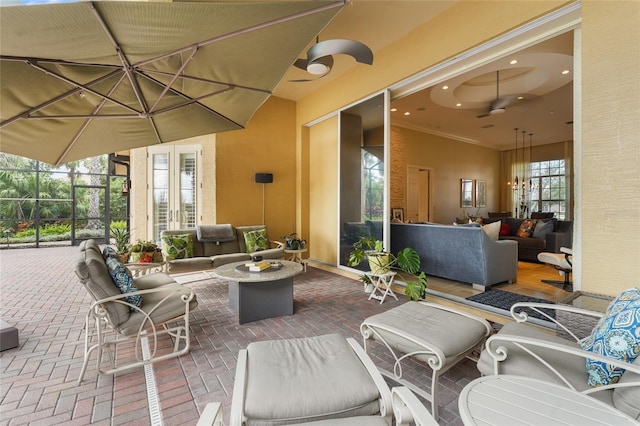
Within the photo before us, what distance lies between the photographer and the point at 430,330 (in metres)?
2.00

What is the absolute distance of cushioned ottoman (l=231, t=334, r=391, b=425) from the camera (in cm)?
121

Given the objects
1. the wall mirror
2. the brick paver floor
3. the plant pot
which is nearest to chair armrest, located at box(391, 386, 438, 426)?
the brick paver floor

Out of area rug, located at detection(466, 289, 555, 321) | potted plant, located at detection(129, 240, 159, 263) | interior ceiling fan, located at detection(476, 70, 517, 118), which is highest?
interior ceiling fan, located at detection(476, 70, 517, 118)

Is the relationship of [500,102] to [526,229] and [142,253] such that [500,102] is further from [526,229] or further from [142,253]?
[142,253]

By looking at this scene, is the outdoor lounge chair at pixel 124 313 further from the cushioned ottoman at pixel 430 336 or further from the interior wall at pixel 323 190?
the interior wall at pixel 323 190

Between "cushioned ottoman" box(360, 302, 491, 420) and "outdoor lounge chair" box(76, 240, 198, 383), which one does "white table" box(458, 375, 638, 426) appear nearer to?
Result: "cushioned ottoman" box(360, 302, 491, 420)

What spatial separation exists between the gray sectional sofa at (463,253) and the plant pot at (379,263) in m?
1.24

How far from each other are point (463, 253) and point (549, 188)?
28.4 ft

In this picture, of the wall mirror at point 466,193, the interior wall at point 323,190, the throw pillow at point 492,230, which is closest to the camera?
the throw pillow at point 492,230

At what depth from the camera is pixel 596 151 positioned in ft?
7.76

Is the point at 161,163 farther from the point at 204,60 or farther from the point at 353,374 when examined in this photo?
the point at 353,374

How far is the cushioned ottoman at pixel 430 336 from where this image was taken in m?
1.77

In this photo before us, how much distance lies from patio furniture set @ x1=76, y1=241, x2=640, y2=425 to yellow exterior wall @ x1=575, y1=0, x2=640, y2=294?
739 mm

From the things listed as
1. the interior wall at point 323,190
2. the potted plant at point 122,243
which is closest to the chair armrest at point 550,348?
the interior wall at point 323,190
